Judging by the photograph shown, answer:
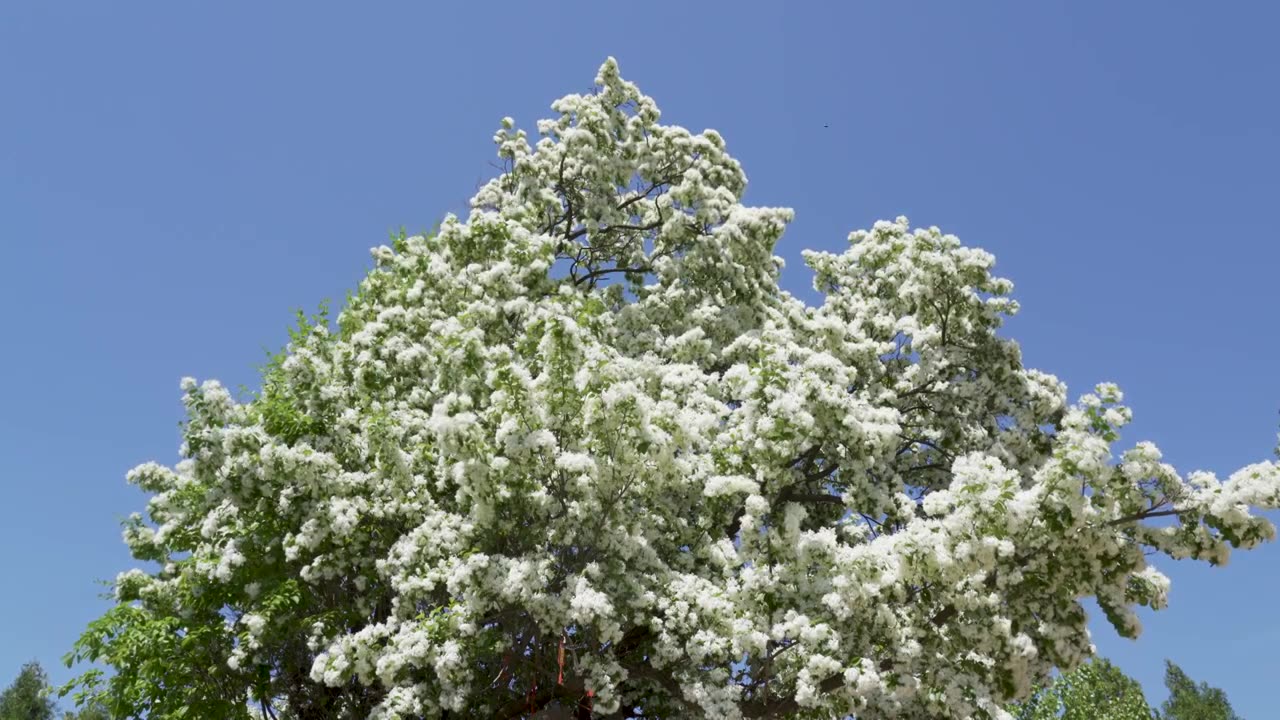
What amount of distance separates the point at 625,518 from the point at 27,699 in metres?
73.8

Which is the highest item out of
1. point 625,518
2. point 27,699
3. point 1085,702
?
point 27,699

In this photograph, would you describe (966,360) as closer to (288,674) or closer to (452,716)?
(452,716)

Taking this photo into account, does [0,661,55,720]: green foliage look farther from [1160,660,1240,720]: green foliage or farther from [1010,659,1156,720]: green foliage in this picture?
[1160,660,1240,720]: green foliage

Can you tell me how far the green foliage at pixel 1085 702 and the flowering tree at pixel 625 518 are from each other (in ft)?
72.6

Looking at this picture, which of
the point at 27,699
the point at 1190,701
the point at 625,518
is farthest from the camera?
the point at 27,699

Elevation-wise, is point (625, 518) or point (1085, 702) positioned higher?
point (1085, 702)

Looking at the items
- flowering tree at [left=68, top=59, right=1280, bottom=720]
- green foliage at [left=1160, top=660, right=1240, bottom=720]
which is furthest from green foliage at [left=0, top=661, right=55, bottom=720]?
green foliage at [left=1160, top=660, right=1240, bottom=720]

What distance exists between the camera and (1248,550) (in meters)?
12.7

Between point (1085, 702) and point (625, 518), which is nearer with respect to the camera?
point (625, 518)

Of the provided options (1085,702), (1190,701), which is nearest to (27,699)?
(1085,702)

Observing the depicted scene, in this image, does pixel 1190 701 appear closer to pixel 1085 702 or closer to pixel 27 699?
pixel 1085 702

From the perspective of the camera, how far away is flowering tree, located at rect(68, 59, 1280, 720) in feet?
42.6

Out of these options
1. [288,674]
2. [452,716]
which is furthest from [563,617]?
[288,674]

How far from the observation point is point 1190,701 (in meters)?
60.2
